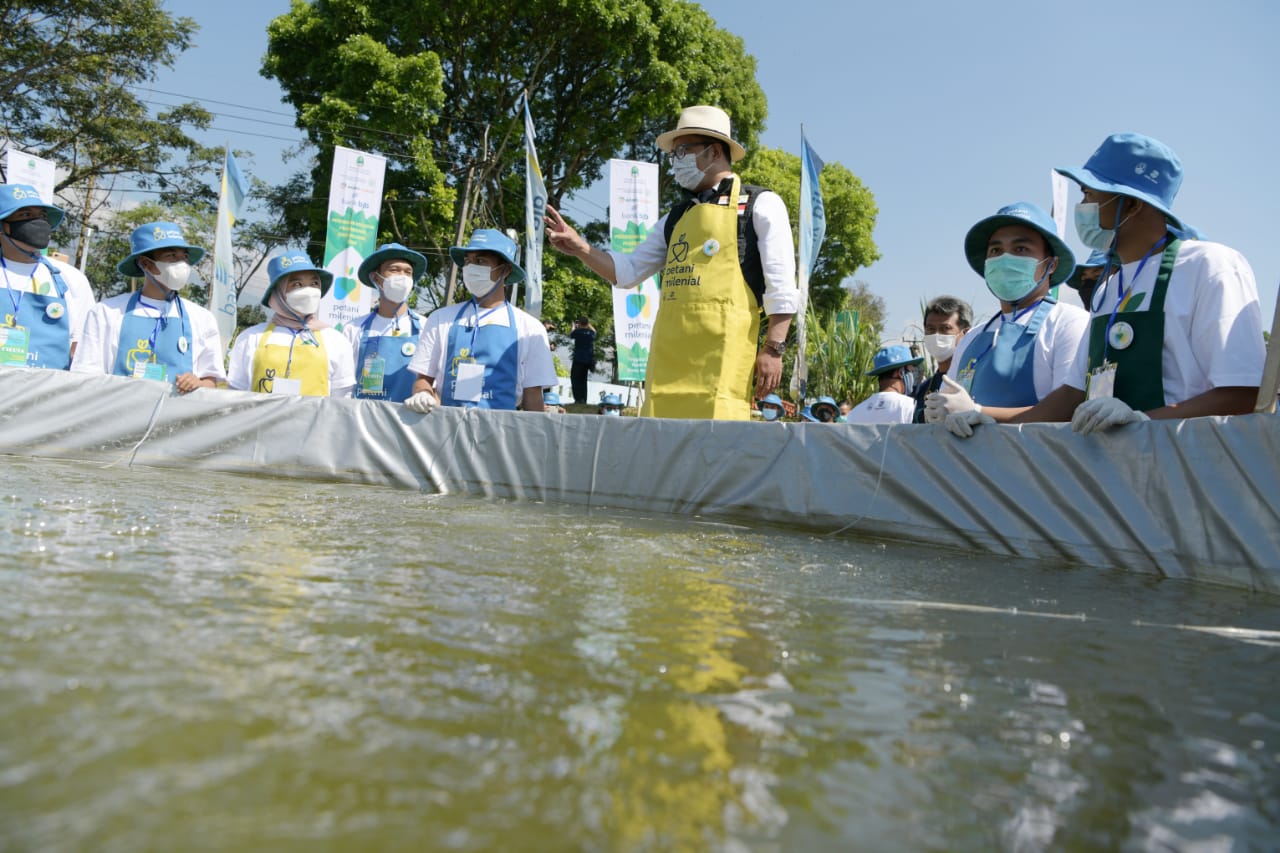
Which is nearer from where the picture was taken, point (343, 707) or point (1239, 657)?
point (343, 707)

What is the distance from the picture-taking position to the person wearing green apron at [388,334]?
256 inches

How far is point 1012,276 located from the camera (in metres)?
3.91

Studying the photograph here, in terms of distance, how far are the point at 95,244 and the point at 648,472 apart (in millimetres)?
33397

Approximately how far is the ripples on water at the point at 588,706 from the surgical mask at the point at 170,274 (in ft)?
12.9

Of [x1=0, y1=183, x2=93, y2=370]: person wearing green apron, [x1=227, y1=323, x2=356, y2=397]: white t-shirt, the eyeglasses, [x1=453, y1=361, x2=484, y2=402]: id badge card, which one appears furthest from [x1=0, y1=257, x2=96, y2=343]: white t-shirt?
the eyeglasses

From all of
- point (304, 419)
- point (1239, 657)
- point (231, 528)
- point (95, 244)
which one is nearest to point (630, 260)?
point (304, 419)

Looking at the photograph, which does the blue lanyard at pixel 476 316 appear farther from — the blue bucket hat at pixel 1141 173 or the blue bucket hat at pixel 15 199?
the blue bucket hat at pixel 1141 173

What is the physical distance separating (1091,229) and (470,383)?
3121 mm

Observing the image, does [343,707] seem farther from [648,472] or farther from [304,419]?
[304,419]

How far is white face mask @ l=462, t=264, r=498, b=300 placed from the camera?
5488 mm

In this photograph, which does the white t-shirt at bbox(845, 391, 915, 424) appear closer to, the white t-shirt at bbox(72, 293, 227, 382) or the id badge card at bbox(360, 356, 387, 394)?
the id badge card at bbox(360, 356, 387, 394)

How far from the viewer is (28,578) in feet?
5.49

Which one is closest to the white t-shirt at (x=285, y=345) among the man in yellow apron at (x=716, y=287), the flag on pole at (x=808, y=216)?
the man in yellow apron at (x=716, y=287)

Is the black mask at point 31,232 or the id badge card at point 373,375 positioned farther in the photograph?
the id badge card at point 373,375
